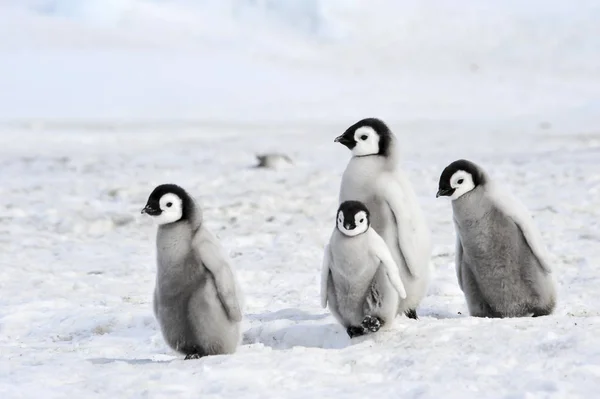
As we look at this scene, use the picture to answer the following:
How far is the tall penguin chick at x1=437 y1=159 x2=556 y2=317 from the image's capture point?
443cm

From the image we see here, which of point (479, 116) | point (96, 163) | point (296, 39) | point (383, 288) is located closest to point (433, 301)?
point (383, 288)

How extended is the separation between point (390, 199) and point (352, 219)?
636mm

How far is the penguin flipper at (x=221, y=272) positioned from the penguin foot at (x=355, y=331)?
545 mm

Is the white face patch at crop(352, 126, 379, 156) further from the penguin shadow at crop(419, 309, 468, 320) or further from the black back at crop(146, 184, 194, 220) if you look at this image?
the black back at crop(146, 184, 194, 220)

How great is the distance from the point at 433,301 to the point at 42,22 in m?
56.5

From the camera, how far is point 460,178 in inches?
175

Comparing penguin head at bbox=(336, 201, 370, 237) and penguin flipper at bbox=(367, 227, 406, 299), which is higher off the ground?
penguin head at bbox=(336, 201, 370, 237)

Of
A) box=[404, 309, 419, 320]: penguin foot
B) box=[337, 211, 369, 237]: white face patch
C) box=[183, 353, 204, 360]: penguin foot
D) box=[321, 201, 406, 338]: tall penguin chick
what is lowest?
box=[183, 353, 204, 360]: penguin foot

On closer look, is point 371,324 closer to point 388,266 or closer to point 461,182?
point 388,266

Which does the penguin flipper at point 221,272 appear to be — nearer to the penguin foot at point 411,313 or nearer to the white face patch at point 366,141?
the penguin foot at point 411,313

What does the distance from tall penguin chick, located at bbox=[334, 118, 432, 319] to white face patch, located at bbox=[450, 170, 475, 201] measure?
30cm

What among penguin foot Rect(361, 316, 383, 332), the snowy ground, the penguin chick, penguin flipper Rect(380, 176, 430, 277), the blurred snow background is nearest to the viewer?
the snowy ground

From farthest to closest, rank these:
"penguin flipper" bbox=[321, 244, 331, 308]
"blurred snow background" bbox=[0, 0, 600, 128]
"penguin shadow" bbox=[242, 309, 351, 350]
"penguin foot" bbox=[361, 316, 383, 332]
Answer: "blurred snow background" bbox=[0, 0, 600, 128] → "penguin shadow" bbox=[242, 309, 351, 350] → "penguin flipper" bbox=[321, 244, 331, 308] → "penguin foot" bbox=[361, 316, 383, 332]

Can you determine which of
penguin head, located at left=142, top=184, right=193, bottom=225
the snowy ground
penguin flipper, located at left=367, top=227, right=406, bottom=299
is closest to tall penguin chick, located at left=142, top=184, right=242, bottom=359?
penguin head, located at left=142, top=184, right=193, bottom=225
